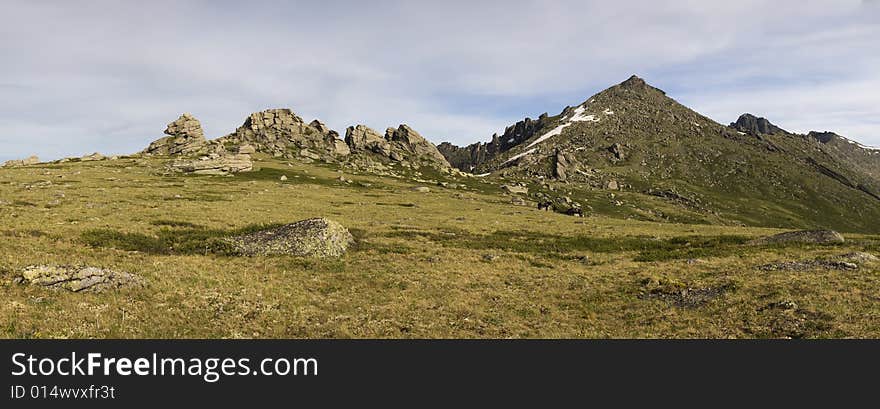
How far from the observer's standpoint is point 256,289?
2394 cm

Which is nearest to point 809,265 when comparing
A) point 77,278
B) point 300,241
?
point 300,241

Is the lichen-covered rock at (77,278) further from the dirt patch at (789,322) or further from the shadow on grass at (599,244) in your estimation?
the dirt patch at (789,322)

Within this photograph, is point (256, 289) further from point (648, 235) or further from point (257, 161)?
point (257, 161)

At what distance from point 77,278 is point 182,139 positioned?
16688 cm

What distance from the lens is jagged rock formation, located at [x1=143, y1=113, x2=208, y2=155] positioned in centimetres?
15275

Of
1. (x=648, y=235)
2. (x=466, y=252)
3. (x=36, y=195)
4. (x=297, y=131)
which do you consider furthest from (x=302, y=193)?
(x=297, y=131)

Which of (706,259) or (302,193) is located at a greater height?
(302,193)

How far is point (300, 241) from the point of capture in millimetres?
34906

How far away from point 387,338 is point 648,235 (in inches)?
1745

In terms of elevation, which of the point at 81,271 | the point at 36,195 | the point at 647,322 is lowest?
the point at 647,322

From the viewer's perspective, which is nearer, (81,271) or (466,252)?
(81,271)

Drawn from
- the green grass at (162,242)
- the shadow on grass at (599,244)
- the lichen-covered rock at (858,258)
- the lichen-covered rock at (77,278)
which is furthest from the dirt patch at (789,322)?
the green grass at (162,242)

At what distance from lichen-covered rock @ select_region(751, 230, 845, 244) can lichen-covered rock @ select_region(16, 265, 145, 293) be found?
52.5 metres

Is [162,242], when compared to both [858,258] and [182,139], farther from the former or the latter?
[182,139]
